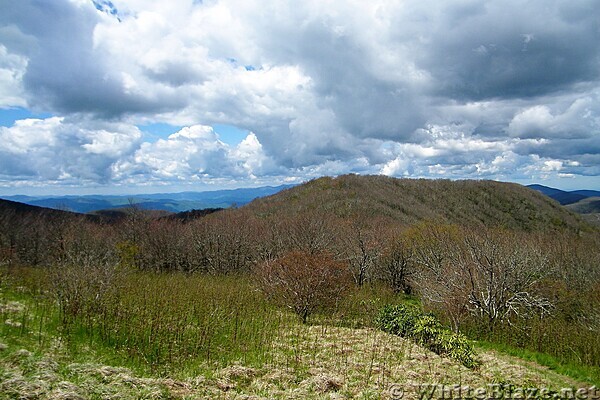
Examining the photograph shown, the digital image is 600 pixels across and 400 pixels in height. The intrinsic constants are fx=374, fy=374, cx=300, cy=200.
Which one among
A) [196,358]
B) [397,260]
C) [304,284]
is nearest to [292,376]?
[196,358]

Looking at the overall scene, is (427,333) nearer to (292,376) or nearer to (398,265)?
(292,376)

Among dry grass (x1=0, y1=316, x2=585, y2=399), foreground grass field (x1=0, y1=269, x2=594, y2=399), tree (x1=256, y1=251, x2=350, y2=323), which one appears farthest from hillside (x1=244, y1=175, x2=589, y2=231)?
dry grass (x1=0, y1=316, x2=585, y2=399)

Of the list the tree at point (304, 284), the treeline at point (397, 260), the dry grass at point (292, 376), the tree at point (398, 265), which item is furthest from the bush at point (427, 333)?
the tree at point (398, 265)

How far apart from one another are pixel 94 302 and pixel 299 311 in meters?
8.14

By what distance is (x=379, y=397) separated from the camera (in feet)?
25.0

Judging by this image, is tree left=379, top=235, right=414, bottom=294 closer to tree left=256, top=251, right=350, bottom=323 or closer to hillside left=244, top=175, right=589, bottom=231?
tree left=256, top=251, right=350, bottom=323

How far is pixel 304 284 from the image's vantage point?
645 inches

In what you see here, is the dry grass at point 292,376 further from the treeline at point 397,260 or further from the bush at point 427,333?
the treeline at point 397,260

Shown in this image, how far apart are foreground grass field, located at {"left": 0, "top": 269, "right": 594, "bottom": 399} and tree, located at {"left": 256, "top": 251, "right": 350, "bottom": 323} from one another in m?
1.49

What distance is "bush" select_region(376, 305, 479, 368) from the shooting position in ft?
35.3

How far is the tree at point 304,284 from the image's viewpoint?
53.8 ft

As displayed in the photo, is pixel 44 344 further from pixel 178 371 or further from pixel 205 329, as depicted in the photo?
pixel 205 329

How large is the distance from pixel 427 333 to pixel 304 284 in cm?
577

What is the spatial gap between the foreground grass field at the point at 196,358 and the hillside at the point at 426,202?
48.3m
